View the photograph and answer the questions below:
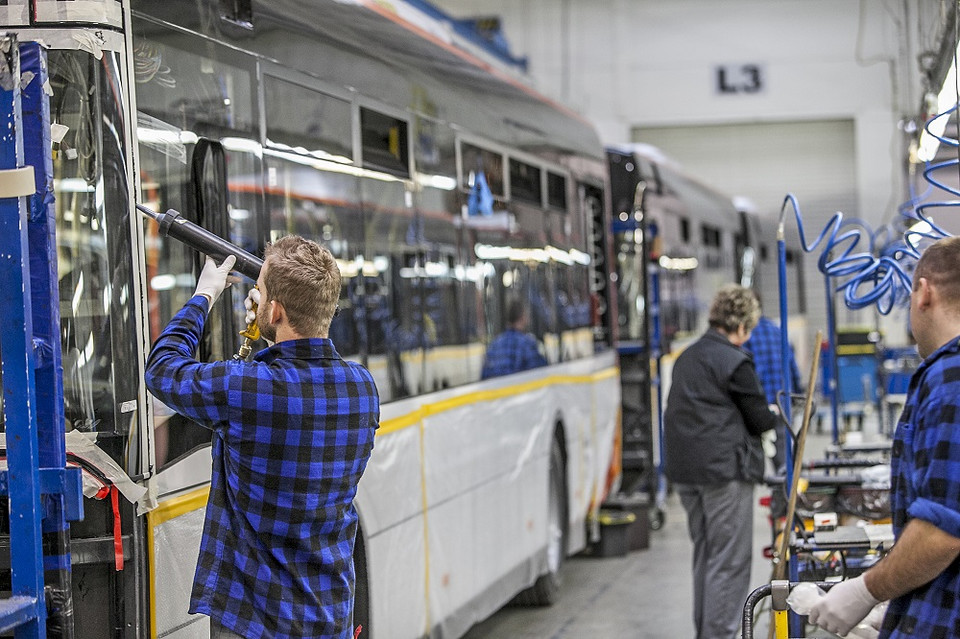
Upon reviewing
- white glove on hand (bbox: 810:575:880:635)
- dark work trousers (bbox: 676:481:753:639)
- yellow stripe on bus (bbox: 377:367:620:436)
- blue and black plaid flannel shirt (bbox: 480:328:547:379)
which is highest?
blue and black plaid flannel shirt (bbox: 480:328:547:379)

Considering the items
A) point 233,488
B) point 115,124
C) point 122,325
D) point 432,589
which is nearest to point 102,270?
point 122,325

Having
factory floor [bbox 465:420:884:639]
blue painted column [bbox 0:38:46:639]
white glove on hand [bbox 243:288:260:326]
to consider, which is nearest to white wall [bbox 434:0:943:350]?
factory floor [bbox 465:420:884:639]

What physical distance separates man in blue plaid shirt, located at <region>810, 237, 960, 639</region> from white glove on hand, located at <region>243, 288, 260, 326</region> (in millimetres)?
1556

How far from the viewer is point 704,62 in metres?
27.7

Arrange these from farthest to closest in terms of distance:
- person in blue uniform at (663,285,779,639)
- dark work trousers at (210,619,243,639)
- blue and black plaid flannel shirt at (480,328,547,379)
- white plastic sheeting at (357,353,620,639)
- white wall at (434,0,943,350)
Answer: white wall at (434,0,943,350), blue and black plaid flannel shirt at (480,328,547,379), person in blue uniform at (663,285,779,639), white plastic sheeting at (357,353,620,639), dark work trousers at (210,619,243,639)

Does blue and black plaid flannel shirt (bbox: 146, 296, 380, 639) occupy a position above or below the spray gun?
below

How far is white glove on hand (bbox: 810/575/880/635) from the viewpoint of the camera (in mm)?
3059

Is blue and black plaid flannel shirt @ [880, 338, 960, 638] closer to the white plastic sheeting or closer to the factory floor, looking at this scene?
the white plastic sheeting

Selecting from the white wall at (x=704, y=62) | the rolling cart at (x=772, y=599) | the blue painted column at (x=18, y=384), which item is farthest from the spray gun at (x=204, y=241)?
the white wall at (x=704, y=62)

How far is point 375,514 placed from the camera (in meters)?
5.63

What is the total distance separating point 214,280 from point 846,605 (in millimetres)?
1794

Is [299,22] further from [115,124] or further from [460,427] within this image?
[460,427]

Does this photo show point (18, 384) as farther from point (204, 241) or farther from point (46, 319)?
point (204, 241)

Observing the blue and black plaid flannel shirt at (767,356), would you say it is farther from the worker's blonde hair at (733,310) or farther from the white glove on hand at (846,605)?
the white glove on hand at (846,605)
